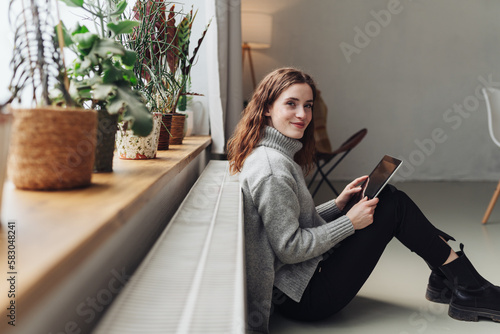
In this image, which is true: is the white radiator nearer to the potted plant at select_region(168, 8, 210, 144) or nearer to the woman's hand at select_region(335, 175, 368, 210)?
the woman's hand at select_region(335, 175, 368, 210)

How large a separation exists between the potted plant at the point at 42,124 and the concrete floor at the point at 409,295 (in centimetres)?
102

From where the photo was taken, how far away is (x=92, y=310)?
2.69 feet

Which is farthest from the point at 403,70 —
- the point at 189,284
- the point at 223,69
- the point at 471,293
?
the point at 189,284

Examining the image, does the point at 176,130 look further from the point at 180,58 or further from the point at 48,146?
the point at 48,146

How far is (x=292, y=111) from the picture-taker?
1.61 m

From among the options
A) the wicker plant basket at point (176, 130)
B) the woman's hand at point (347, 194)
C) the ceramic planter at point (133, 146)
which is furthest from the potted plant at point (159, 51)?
the woman's hand at point (347, 194)

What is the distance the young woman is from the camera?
1.43 metres

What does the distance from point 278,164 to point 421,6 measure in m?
4.67

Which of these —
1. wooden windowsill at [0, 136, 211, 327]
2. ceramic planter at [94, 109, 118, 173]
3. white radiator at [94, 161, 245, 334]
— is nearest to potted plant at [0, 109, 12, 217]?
wooden windowsill at [0, 136, 211, 327]

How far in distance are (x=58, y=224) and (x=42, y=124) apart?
0.22 m

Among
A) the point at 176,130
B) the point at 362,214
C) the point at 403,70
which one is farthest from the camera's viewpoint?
the point at 403,70

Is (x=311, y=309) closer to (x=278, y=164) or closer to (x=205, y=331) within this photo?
(x=278, y=164)

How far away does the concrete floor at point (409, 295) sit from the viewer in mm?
1649

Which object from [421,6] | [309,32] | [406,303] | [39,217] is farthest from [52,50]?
[421,6]
